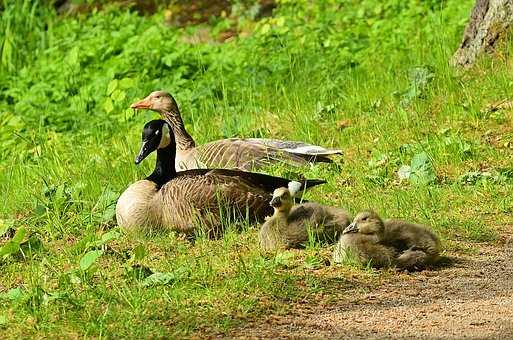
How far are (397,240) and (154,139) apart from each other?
2585mm

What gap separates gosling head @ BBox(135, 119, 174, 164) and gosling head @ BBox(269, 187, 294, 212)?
1.62 m

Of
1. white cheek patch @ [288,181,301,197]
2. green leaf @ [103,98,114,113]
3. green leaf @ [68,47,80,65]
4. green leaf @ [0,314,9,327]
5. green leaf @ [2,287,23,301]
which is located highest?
green leaf @ [68,47,80,65]

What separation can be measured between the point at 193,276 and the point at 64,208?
2.36 meters

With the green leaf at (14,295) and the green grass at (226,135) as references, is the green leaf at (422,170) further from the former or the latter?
the green leaf at (14,295)

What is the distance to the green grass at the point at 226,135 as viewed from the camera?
22.8 feet

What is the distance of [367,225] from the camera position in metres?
7.33

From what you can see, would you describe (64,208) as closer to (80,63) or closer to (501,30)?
(501,30)

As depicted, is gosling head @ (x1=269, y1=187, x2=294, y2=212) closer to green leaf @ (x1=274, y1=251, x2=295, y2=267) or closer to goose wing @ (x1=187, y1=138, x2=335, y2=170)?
green leaf @ (x1=274, y1=251, x2=295, y2=267)

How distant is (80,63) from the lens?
15.7 meters

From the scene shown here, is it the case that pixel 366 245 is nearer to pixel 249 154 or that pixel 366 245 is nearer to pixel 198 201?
pixel 198 201

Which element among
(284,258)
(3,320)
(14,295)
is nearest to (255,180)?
Answer: (284,258)

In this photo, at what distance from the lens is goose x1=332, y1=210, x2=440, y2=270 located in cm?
734

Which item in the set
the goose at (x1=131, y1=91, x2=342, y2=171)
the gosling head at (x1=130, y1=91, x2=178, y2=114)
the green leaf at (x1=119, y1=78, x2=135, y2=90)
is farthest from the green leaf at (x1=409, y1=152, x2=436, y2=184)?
the green leaf at (x1=119, y1=78, x2=135, y2=90)

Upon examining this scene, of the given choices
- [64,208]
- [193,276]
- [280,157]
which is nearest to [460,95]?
[280,157]
